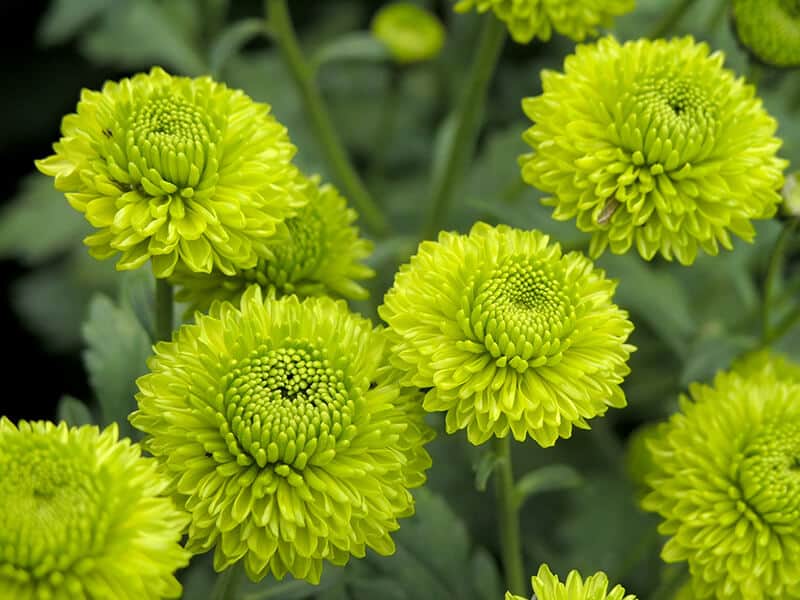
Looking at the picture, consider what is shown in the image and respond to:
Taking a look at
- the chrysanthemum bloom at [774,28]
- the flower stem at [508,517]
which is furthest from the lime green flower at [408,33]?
the flower stem at [508,517]

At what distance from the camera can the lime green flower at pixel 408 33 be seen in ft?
7.82

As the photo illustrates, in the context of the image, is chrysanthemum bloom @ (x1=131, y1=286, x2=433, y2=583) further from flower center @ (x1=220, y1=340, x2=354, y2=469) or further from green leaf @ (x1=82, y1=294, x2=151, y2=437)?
green leaf @ (x1=82, y1=294, x2=151, y2=437)

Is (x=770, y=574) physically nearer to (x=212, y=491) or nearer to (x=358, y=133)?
(x=212, y=491)

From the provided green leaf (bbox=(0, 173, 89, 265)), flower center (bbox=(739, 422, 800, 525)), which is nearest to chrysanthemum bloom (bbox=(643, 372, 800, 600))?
flower center (bbox=(739, 422, 800, 525))

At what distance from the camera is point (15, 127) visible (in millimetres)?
2861

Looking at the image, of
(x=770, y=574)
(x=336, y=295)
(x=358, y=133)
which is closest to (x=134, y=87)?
(x=336, y=295)

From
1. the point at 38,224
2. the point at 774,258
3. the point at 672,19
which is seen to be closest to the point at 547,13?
the point at 672,19

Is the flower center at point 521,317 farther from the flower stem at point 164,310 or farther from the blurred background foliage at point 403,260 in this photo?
the flower stem at point 164,310

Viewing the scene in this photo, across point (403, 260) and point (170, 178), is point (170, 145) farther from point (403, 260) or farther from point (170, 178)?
point (403, 260)

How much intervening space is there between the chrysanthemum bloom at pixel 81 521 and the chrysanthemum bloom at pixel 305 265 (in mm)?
316

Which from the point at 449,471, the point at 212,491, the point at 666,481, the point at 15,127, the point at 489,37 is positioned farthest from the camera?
the point at 15,127

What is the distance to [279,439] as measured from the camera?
1.23 m

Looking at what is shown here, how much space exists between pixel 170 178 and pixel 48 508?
0.45 metres

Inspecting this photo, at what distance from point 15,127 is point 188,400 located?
6.10 feet
